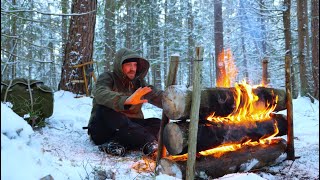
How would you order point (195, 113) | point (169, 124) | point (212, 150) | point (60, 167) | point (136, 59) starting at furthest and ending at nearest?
point (136, 59) < point (212, 150) < point (169, 124) < point (195, 113) < point (60, 167)

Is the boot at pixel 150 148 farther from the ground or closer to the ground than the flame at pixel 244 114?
closer to the ground

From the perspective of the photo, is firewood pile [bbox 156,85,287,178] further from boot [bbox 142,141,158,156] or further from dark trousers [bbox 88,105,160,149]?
dark trousers [bbox 88,105,160,149]

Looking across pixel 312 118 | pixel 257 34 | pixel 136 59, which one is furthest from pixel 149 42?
pixel 136 59

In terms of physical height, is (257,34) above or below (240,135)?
above

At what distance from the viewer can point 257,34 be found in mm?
20969

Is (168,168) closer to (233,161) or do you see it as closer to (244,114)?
(233,161)

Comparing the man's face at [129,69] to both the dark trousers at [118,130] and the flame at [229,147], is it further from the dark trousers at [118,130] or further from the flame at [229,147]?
the flame at [229,147]

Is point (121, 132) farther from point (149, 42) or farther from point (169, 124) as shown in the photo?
point (149, 42)

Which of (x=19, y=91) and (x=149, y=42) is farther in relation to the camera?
(x=149, y=42)

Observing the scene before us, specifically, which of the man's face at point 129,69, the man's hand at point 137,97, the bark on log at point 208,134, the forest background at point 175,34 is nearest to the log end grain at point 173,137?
the bark on log at point 208,134

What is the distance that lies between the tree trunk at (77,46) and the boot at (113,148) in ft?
9.97

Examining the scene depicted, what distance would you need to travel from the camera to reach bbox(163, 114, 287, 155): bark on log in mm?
3412

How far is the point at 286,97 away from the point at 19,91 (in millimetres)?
4142

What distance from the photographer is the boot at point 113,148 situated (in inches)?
173
